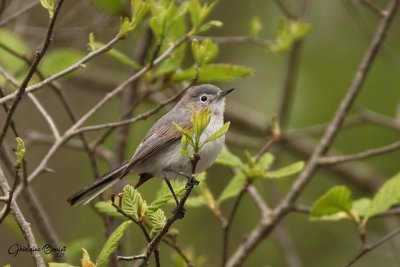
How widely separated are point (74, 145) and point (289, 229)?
277cm

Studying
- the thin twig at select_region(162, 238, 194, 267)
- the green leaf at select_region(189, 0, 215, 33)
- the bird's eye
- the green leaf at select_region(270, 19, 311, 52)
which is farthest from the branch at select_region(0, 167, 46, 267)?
the green leaf at select_region(270, 19, 311, 52)

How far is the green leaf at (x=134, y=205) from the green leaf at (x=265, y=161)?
Answer: 1.09 m

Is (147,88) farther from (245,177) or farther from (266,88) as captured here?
(266,88)

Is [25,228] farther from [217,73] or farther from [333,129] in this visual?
[333,129]

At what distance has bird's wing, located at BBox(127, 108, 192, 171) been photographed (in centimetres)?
370

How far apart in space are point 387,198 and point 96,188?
1362 mm

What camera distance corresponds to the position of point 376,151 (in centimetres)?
434

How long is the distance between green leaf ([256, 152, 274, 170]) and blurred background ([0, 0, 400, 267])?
6.36 ft

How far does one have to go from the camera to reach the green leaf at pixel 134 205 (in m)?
2.82

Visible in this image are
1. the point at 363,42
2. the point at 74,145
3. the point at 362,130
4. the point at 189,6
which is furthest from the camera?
the point at 363,42

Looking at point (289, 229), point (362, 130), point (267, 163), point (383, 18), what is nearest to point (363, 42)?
point (362, 130)

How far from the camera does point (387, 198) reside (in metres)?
3.66

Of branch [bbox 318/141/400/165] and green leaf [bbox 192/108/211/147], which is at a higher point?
green leaf [bbox 192/108/211/147]

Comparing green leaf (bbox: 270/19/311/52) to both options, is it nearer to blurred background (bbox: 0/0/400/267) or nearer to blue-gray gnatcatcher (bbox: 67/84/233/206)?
blue-gray gnatcatcher (bbox: 67/84/233/206)
